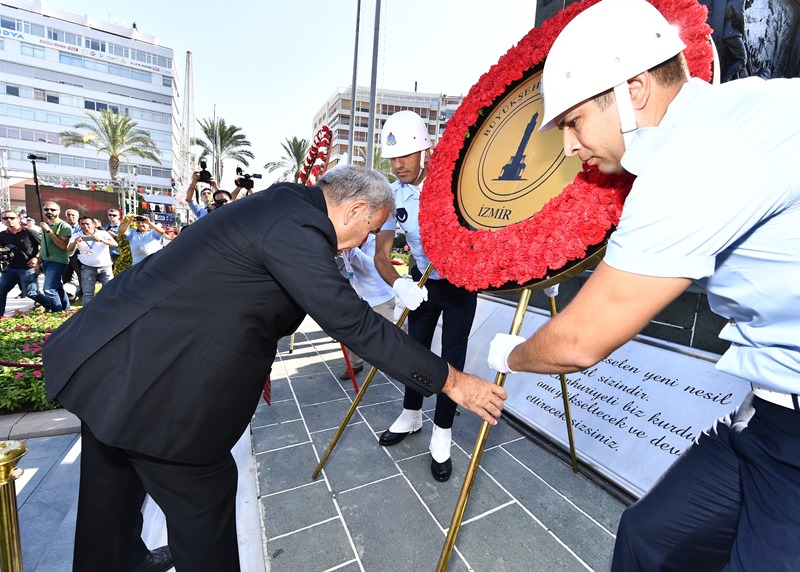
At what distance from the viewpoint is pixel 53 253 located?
21.3ft

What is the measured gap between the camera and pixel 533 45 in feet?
5.92

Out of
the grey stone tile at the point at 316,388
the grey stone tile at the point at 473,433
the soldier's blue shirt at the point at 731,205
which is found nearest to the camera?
the soldier's blue shirt at the point at 731,205

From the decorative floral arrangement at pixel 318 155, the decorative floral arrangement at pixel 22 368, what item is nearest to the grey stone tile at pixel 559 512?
the decorative floral arrangement at pixel 22 368

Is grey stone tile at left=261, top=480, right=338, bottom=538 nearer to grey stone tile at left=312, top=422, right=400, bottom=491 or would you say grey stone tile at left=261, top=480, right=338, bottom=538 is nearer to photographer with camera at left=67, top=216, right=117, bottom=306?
grey stone tile at left=312, top=422, right=400, bottom=491

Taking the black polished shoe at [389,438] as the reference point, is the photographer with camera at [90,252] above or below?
above

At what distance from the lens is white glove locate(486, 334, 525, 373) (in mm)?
1469

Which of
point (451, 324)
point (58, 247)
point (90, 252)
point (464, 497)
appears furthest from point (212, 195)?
point (464, 497)

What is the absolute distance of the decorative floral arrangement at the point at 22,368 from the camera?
3248mm

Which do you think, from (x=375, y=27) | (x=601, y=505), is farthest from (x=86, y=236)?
(x=601, y=505)

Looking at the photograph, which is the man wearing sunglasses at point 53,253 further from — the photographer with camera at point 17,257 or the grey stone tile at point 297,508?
the grey stone tile at point 297,508

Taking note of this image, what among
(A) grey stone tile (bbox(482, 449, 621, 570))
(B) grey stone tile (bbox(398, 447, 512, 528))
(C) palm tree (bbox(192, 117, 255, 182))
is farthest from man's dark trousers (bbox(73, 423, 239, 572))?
(C) palm tree (bbox(192, 117, 255, 182))

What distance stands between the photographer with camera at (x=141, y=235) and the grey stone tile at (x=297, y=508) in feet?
19.7

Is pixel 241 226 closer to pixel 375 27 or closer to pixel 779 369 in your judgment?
pixel 779 369

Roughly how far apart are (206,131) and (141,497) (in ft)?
146
